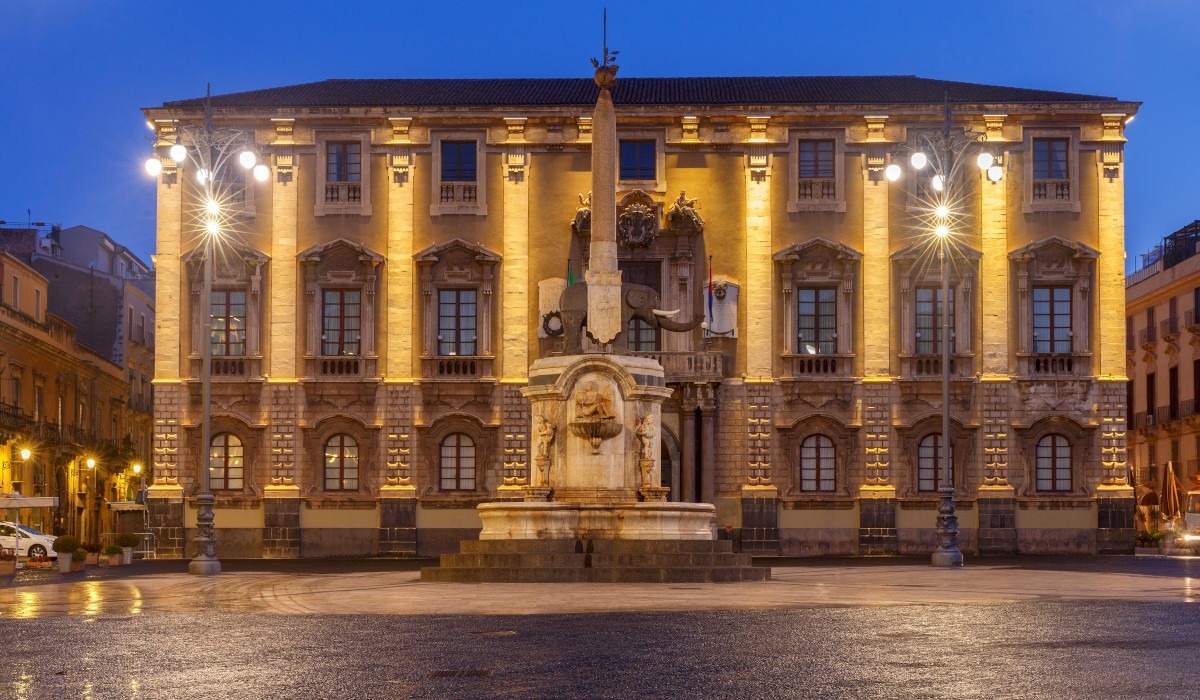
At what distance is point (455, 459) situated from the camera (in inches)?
2159

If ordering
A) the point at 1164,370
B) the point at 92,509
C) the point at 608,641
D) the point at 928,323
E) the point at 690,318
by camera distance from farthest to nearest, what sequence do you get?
the point at 92,509 → the point at 1164,370 → the point at 928,323 → the point at 690,318 → the point at 608,641

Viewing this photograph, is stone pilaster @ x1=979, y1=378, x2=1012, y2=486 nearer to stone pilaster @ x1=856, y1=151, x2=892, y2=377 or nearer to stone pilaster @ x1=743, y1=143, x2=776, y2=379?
stone pilaster @ x1=856, y1=151, x2=892, y2=377

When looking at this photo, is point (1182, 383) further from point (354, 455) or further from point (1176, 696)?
point (1176, 696)

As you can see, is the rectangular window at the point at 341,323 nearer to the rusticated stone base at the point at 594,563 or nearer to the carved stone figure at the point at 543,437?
the carved stone figure at the point at 543,437

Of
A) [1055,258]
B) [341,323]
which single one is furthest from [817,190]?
[341,323]

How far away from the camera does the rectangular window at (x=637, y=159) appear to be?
5522cm

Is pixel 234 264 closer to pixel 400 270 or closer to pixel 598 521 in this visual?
pixel 400 270

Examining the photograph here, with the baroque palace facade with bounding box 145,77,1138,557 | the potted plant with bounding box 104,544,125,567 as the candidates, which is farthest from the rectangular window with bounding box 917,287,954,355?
the potted plant with bounding box 104,544,125,567

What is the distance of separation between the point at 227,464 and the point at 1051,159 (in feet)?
87.9

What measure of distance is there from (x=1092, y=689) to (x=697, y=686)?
3.17 m

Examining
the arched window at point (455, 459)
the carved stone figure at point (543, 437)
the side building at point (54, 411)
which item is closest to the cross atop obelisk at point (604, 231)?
the carved stone figure at point (543, 437)

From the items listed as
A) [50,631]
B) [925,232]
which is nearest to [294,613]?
[50,631]

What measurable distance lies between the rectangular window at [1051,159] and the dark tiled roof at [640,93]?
128 cm

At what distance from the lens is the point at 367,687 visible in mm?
14719
